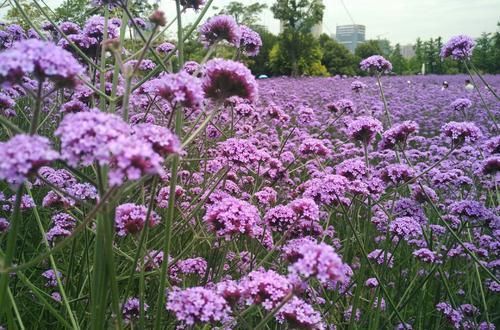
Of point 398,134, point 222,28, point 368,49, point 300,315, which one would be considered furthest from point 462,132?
point 368,49

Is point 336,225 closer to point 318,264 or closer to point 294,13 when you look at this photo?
A: point 318,264

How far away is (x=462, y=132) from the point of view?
2775mm

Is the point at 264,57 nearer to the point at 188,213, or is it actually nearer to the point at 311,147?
the point at 311,147

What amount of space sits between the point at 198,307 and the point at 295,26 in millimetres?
45815

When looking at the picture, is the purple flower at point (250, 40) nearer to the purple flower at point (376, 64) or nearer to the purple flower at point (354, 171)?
the purple flower at point (354, 171)

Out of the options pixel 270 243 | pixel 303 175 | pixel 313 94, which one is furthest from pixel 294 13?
pixel 270 243

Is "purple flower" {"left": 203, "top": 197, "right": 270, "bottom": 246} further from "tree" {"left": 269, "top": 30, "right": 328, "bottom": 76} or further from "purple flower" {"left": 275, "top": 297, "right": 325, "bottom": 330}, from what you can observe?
"tree" {"left": 269, "top": 30, "right": 328, "bottom": 76}

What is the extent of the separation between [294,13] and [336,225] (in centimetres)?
4326

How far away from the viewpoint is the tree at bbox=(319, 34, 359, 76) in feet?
149

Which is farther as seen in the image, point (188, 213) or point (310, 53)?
point (310, 53)

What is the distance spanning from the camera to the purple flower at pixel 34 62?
1159 mm

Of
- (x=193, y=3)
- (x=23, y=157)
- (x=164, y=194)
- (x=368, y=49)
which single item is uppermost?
(x=368, y=49)

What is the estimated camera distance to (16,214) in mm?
1207

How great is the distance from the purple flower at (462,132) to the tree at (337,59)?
42.3 meters
